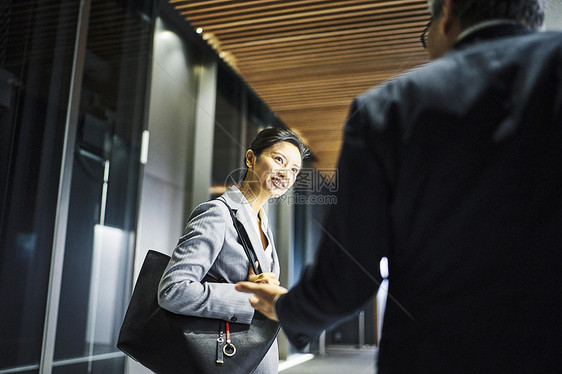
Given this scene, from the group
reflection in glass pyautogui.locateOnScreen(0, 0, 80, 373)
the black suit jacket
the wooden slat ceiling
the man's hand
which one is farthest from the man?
reflection in glass pyautogui.locateOnScreen(0, 0, 80, 373)

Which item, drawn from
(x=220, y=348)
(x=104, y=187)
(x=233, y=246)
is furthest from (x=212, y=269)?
(x=104, y=187)

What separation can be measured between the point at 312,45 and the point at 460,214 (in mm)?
2605

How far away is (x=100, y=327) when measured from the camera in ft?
9.43

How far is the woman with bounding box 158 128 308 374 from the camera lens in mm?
1128

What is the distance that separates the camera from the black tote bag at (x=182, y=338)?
3.64 feet

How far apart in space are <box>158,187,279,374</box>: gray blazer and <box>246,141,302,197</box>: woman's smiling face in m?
0.12

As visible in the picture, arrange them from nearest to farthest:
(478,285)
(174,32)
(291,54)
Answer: (478,285) → (291,54) → (174,32)

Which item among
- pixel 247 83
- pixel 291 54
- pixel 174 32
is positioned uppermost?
pixel 174 32

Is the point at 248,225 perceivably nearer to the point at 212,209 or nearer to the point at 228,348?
the point at 212,209

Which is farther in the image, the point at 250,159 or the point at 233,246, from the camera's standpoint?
the point at 250,159

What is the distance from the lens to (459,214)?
1.77 ft

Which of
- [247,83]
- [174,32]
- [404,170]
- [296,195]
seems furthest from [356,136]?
[174,32]

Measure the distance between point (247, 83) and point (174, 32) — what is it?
100cm

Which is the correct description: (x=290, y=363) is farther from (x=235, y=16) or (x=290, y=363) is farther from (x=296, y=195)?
(x=235, y=16)
